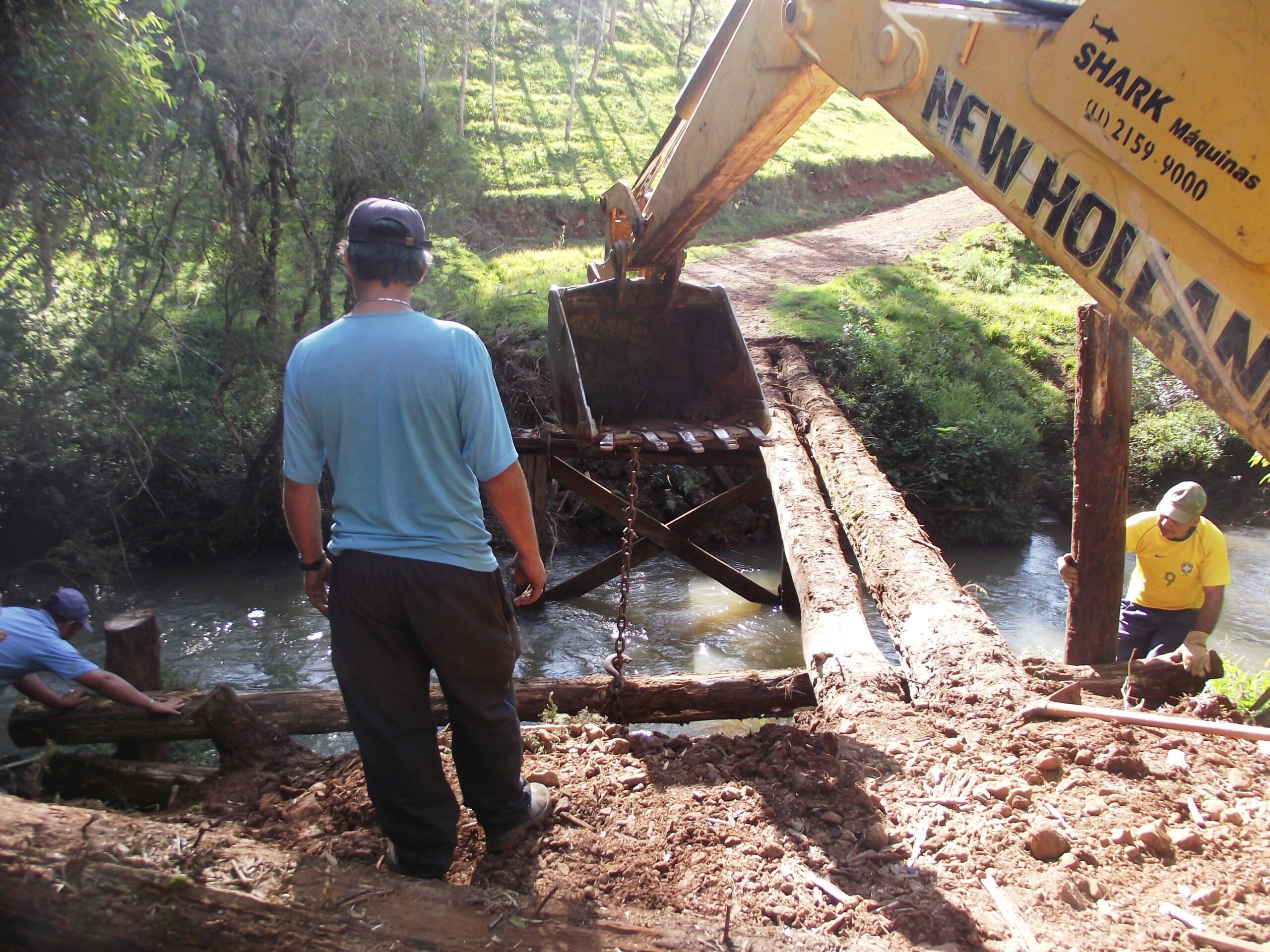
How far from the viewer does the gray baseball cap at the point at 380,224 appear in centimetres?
265

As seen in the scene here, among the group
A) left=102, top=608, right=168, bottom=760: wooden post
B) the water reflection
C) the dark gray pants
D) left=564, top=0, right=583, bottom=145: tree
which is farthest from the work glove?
left=564, top=0, right=583, bottom=145: tree

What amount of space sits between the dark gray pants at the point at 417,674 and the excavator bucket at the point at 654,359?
281cm

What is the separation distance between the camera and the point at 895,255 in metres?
15.8

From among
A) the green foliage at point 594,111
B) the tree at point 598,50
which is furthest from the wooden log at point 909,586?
the tree at point 598,50

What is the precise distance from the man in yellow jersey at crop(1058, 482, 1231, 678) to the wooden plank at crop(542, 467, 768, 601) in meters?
3.15

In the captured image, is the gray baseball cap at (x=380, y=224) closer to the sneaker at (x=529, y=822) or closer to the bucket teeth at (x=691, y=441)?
the sneaker at (x=529, y=822)

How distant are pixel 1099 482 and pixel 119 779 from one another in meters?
5.10

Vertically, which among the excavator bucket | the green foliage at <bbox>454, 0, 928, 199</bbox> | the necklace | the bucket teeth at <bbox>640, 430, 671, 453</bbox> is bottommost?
the bucket teeth at <bbox>640, 430, 671, 453</bbox>

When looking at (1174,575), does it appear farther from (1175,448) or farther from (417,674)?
(1175,448)

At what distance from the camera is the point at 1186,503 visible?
16.8 ft

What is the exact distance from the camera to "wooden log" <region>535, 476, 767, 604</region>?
8.31 meters

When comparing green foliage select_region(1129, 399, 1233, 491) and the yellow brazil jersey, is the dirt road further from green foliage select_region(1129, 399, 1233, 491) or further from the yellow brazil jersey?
the yellow brazil jersey

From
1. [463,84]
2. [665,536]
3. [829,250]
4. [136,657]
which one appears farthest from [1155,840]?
[463,84]

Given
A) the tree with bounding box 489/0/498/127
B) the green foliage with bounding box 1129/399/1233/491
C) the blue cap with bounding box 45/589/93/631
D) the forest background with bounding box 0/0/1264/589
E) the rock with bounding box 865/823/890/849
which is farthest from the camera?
the tree with bounding box 489/0/498/127
